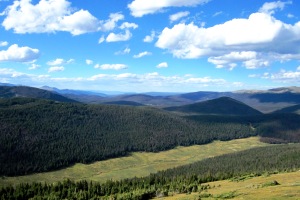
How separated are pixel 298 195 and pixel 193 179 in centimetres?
7983

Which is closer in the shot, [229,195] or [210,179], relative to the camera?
[229,195]

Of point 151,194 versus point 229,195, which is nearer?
point 229,195

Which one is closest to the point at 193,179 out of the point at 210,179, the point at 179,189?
the point at 210,179

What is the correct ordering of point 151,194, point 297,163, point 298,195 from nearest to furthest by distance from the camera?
point 298,195 → point 151,194 → point 297,163

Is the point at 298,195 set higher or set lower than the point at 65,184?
higher

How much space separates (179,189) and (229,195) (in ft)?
128

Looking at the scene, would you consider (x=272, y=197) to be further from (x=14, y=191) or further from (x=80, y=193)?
(x=14, y=191)

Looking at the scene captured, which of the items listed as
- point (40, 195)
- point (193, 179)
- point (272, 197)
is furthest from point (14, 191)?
point (272, 197)

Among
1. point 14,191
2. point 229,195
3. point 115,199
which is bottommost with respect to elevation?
point 14,191

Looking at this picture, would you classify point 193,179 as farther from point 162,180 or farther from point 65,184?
point 65,184

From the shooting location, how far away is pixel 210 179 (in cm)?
13875

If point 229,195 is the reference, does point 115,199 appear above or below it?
below

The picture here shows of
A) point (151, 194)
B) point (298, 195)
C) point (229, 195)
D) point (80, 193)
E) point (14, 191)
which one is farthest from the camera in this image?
point (14, 191)

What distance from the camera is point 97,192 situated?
138250 millimetres
